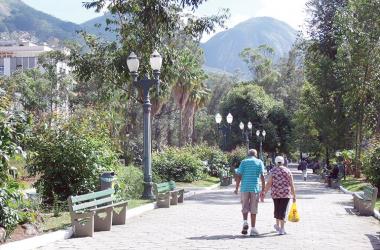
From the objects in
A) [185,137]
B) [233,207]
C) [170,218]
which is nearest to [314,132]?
[185,137]

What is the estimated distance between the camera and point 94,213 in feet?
36.4

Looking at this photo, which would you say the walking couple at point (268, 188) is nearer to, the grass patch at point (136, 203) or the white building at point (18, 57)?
the grass patch at point (136, 203)

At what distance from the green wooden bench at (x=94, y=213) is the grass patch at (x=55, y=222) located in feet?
1.65

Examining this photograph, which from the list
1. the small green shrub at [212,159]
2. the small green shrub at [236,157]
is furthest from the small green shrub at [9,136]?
the small green shrub at [236,157]

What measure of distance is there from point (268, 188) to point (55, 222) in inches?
177

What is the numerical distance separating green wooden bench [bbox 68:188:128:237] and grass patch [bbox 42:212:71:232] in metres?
0.50

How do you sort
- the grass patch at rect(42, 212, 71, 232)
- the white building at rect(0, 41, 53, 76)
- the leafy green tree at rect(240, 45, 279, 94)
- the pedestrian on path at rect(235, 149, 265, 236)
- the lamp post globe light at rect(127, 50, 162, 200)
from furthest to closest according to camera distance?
the white building at rect(0, 41, 53, 76) → the leafy green tree at rect(240, 45, 279, 94) → the lamp post globe light at rect(127, 50, 162, 200) → the pedestrian on path at rect(235, 149, 265, 236) → the grass patch at rect(42, 212, 71, 232)

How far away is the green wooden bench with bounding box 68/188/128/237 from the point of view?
10.7 meters

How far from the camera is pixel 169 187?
18062mm

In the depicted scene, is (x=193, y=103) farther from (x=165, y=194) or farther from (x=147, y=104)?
(x=165, y=194)

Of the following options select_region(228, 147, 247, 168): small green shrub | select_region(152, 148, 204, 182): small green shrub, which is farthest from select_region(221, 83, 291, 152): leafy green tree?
select_region(152, 148, 204, 182): small green shrub

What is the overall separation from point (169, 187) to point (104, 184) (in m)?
4.66

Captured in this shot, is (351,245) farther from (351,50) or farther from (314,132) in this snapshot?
(314,132)

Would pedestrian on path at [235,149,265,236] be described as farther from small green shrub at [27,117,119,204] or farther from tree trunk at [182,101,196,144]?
tree trunk at [182,101,196,144]
